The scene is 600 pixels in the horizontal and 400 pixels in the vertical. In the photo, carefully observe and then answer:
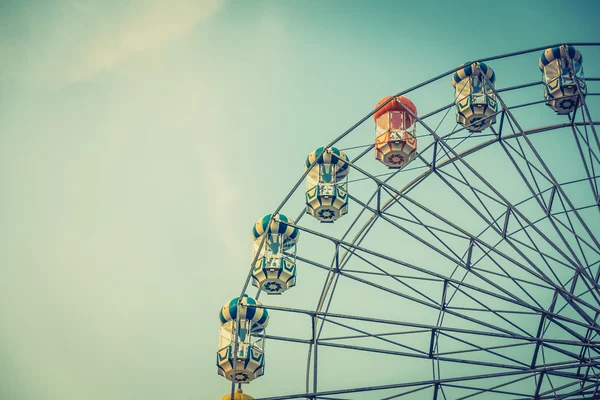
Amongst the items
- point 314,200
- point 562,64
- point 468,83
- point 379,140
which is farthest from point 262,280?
point 562,64

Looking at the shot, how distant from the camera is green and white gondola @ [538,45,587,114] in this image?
21.4m

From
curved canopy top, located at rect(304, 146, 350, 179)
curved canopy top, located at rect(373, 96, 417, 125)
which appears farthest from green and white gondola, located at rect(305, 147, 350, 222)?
curved canopy top, located at rect(373, 96, 417, 125)

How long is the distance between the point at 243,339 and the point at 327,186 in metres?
4.85

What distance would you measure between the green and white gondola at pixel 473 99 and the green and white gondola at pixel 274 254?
18.3ft

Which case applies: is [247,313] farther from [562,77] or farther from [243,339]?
[562,77]

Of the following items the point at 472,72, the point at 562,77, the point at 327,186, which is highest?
the point at 472,72

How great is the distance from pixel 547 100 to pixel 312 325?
9.08m

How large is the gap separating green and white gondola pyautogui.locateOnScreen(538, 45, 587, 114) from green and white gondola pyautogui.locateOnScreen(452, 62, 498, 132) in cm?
149

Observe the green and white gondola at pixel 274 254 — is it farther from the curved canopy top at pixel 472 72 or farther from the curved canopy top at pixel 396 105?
the curved canopy top at pixel 472 72

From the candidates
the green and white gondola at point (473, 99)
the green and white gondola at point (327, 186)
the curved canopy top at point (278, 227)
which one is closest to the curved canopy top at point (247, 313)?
the curved canopy top at point (278, 227)

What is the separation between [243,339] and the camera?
1927cm

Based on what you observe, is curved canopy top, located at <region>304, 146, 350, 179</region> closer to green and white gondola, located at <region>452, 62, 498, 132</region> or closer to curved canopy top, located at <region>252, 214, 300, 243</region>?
curved canopy top, located at <region>252, 214, 300, 243</region>

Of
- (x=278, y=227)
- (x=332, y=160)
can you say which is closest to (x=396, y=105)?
(x=332, y=160)

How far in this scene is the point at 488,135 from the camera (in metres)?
21.5
